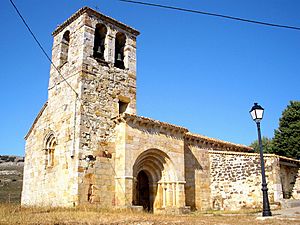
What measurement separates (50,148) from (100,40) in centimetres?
610

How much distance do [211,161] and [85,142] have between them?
822 cm

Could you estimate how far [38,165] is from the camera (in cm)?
1667

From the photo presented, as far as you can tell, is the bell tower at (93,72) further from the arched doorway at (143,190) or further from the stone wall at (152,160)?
the arched doorway at (143,190)

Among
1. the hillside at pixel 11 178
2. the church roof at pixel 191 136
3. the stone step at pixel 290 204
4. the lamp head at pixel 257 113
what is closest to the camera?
the lamp head at pixel 257 113

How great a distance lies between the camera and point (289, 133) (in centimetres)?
2641

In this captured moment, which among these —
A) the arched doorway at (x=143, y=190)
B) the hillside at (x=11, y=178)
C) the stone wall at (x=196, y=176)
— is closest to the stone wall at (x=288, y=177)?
the stone wall at (x=196, y=176)

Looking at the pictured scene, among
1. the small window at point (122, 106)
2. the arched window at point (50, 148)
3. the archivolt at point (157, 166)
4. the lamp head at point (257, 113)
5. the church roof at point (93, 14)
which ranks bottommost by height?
the archivolt at point (157, 166)

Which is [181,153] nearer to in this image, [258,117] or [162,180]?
[162,180]

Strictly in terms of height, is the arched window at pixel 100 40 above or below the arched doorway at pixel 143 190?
above

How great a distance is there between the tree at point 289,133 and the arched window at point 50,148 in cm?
1886

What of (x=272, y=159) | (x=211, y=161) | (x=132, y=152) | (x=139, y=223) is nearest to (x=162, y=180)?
(x=132, y=152)

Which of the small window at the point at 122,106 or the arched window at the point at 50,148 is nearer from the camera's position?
the arched window at the point at 50,148

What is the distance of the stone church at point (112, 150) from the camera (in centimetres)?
1399

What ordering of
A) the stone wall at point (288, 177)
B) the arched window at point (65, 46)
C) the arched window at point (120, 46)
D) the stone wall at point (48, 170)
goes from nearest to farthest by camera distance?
the stone wall at point (48, 170)
the arched window at point (65, 46)
the arched window at point (120, 46)
the stone wall at point (288, 177)
